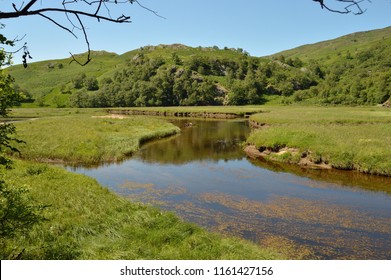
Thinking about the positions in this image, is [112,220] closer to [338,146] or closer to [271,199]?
[271,199]

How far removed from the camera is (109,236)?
521 inches

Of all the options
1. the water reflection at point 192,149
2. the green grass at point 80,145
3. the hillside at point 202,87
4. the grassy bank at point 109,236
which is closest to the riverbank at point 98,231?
the grassy bank at point 109,236

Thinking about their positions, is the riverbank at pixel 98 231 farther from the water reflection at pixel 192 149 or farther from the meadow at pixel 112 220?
the water reflection at pixel 192 149

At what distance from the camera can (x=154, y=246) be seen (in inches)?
483

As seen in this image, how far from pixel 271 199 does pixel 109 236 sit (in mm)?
11684

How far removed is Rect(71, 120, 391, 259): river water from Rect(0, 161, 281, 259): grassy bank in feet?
7.71

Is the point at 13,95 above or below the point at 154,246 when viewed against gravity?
above

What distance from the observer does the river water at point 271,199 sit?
1499cm

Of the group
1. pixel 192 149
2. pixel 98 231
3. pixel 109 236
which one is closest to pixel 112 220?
pixel 98 231

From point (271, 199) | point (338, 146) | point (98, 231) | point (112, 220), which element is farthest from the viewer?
point (338, 146)

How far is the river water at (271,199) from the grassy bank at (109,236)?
7.71 ft

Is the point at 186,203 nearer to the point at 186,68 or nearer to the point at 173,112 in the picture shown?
the point at 173,112
